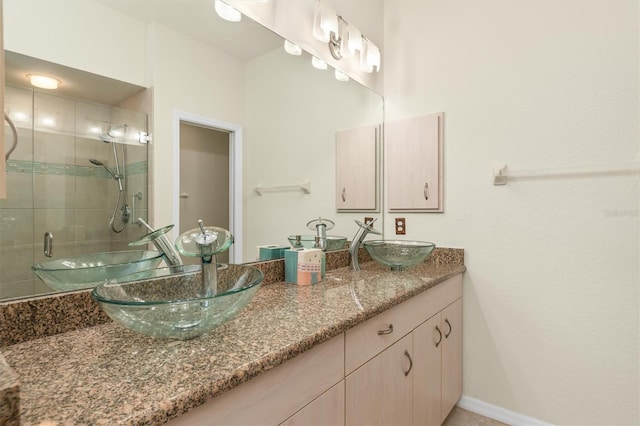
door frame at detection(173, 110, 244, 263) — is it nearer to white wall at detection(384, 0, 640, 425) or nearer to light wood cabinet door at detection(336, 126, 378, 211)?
light wood cabinet door at detection(336, 126, 378, 211)

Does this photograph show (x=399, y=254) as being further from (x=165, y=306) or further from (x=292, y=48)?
(x=165, y=306)

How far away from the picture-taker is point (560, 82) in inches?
64.4

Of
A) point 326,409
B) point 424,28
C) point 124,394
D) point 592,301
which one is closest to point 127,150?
point 124,394

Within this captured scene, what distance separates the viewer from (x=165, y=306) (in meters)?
0.73

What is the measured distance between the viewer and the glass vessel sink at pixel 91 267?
877mm

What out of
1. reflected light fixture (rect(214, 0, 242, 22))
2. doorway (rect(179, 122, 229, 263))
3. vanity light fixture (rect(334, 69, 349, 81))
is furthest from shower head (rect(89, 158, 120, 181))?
vanity light fixture (rect(334, 69, 349, 81))

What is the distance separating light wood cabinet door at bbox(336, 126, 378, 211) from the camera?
198cm

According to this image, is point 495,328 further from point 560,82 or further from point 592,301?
point 560,82

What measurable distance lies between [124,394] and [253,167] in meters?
1.06

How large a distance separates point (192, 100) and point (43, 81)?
18.1 inches

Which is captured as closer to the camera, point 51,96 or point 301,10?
point 51,96

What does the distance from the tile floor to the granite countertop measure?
3.84 feet

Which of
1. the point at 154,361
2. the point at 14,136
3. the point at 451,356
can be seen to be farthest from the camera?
the point at 451,356

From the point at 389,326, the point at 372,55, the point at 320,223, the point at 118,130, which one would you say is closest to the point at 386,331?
the point at 389,326
